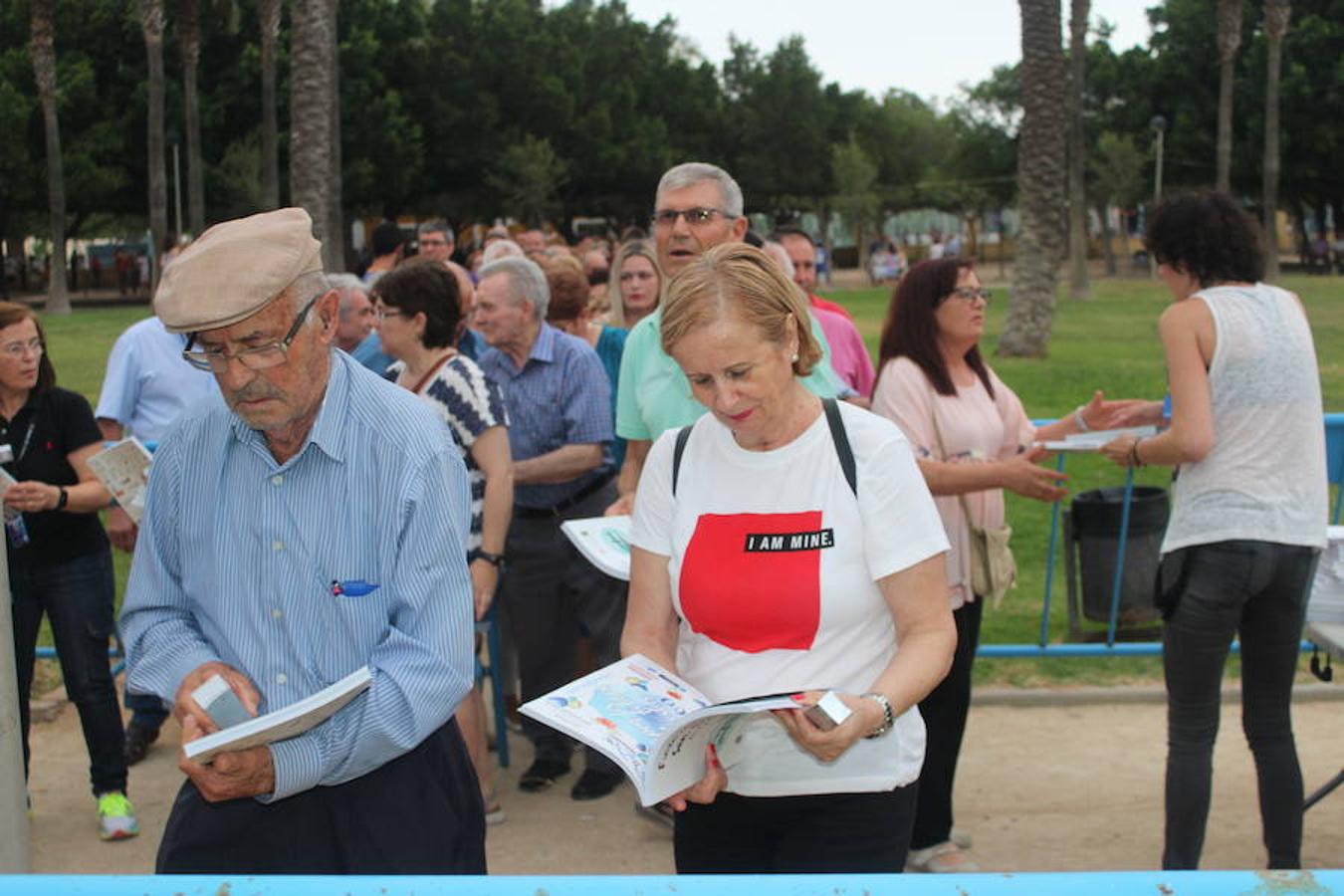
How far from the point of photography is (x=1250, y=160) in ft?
181

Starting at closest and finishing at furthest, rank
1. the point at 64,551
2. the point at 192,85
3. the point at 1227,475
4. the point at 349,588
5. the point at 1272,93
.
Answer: the point at 349,588 < the point at 1227,475 < the point at 64,551 < the point at 1272,93 < the point at 192,85

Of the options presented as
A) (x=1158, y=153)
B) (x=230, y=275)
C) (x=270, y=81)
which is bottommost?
(x=230, y=275)

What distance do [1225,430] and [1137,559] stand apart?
2620 mm

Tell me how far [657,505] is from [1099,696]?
4150 mm

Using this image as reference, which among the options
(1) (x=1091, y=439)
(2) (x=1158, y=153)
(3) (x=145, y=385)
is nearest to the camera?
(1) (x=1091, y=439)

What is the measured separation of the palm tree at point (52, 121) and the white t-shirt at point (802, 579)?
4009cm

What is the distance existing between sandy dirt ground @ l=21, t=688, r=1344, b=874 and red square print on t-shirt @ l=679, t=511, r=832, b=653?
241 centimetres

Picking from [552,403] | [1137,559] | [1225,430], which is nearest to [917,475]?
[1225,430]

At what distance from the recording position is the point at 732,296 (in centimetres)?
285

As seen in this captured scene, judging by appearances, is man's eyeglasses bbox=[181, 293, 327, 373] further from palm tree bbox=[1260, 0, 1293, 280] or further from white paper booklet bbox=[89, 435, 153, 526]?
palm tree bbox=[1260, 0, 1293, 280]

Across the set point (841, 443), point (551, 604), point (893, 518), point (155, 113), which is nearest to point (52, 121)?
point (155, 113)

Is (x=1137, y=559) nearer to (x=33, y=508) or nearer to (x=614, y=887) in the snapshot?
(x=33, y=508)

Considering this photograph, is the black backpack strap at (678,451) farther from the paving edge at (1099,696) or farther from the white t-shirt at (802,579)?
the paving edge at (1099,696)

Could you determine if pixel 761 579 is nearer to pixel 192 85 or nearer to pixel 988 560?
pixel 988 560
